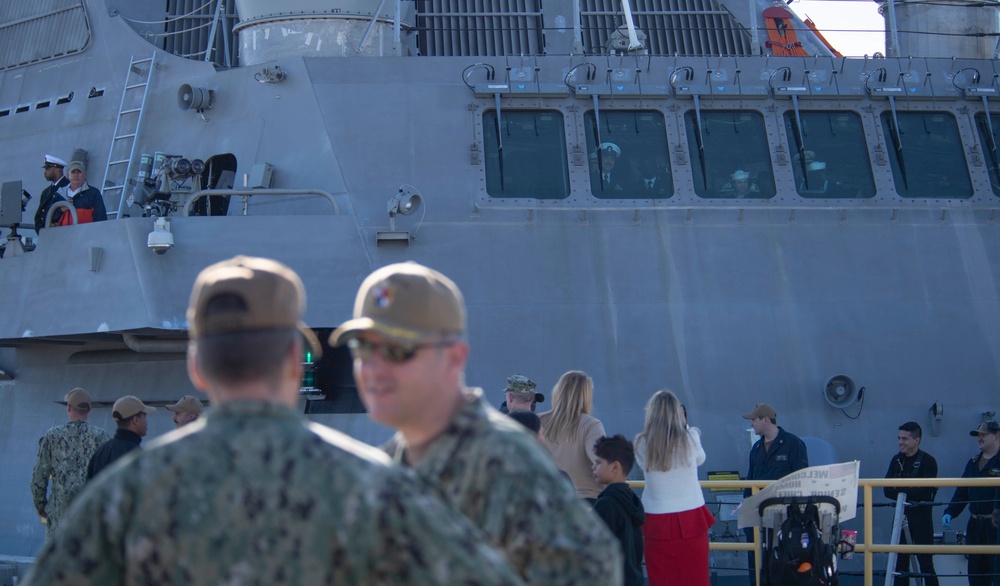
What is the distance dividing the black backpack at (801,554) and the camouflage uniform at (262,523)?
4498 mm

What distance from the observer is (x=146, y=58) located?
33.1ft

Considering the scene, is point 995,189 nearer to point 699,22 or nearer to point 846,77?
point 846,77

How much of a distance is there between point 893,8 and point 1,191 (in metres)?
7.38

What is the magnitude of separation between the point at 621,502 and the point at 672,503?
0.83m

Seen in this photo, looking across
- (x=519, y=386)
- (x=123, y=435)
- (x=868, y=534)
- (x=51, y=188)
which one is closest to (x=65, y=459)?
(x=123, y=435)

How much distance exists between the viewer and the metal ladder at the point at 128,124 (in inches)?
383

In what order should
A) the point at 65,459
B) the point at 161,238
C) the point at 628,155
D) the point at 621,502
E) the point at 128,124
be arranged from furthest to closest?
the point at 128,124 → the point at 628,155 → the point at 161,238 → the point at 65,459 → the point at 621,502

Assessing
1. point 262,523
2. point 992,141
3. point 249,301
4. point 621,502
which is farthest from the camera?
point 992,141

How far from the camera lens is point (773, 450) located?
7.45 m

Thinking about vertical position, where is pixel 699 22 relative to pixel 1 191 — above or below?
above

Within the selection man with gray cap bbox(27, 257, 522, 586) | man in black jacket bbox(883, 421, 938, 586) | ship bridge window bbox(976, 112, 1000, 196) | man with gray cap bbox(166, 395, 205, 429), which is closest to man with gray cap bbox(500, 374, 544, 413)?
man with gray cap bbox(166, 395, 205, 429)

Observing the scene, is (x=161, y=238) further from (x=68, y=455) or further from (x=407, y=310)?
(x=407, y=310)

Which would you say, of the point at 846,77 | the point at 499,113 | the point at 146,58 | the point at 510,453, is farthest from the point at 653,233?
the point at 510,453

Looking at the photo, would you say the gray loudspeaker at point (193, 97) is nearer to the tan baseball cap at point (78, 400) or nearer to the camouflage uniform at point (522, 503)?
→ the tan baseball cap at point (78, 400)
